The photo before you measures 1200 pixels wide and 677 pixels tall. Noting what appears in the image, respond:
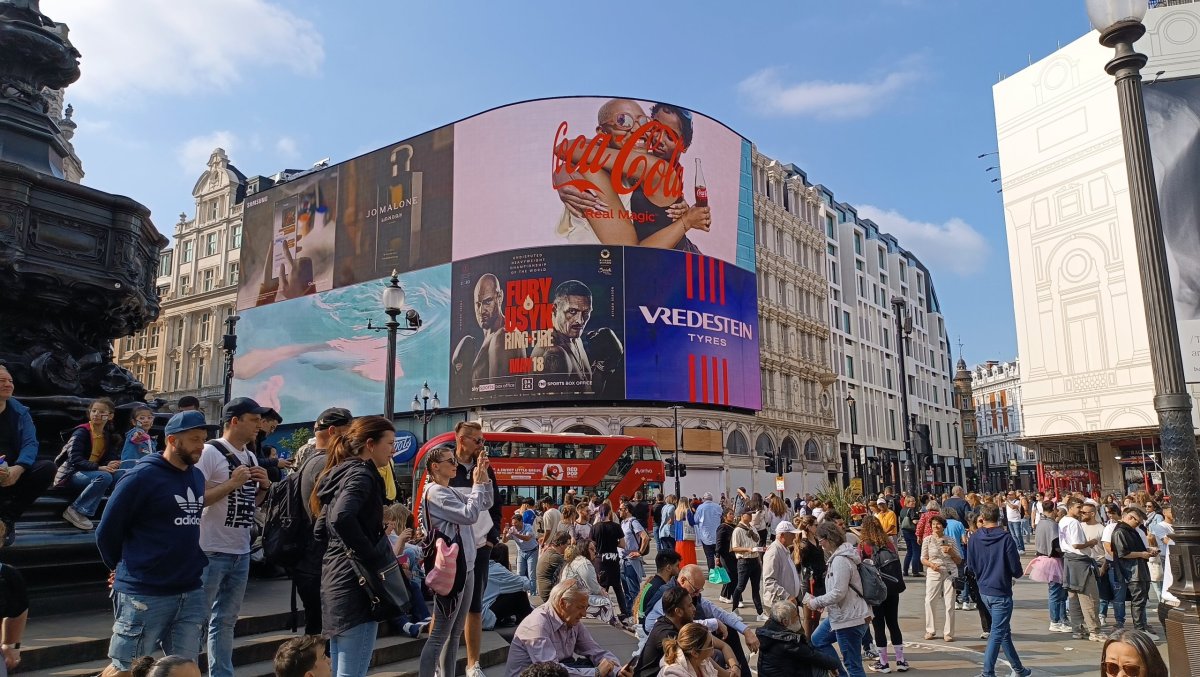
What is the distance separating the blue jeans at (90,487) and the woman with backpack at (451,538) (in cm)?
295

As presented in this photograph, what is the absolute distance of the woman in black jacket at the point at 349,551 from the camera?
13.2ft

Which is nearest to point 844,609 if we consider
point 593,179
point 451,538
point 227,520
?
point 451,538

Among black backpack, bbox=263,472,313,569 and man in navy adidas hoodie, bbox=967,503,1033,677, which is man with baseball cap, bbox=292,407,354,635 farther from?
man in navy adidas hoodie, bbox=967,503,1033,677

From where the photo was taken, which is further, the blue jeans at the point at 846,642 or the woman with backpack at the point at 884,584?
the woman with backpack at the point at 884,584

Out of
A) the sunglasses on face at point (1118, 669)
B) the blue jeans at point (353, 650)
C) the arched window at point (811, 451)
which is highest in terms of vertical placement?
the arched window at point (811, 451)

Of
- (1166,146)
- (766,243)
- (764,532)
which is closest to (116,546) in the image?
(764,532)

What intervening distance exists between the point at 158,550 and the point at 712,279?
4295 cm

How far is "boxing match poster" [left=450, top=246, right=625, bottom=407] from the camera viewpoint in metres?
42.4

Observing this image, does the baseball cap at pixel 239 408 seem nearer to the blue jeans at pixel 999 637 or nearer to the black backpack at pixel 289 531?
the black backpack at pixel 289 531

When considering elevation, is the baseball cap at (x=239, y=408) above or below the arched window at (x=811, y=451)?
below

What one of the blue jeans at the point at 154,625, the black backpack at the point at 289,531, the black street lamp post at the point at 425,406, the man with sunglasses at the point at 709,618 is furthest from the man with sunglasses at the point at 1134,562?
the black street lamp post at the point at 425,406

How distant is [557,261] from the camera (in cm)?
4334

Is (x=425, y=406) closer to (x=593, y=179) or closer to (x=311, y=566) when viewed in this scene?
(x=593, y=179)

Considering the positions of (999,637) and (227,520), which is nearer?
(227,520)
